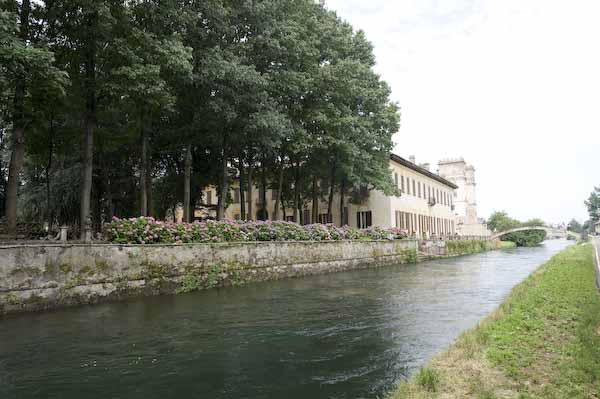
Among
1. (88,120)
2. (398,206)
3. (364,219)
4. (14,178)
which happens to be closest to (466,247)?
(398,206)

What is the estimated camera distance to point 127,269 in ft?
38.7

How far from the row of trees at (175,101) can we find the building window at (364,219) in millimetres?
4635

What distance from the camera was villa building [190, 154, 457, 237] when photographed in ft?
112

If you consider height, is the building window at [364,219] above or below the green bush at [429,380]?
above

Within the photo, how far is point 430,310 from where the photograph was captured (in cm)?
906

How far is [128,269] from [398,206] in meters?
26.2

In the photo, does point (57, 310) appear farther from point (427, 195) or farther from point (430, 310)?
point (427, 195)

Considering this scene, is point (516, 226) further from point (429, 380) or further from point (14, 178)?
point (429, 380)

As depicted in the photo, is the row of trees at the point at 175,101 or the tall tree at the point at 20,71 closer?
the tall tree at the point at 20,71

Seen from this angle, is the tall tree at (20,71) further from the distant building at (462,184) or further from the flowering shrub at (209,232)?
the distant building at (462,184)

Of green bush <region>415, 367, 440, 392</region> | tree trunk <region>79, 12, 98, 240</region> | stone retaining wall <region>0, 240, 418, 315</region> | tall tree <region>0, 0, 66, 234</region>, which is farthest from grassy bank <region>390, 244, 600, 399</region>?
tree trunk <region>79, 12, 98, 240</region>

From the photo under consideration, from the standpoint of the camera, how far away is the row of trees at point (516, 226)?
60.7m

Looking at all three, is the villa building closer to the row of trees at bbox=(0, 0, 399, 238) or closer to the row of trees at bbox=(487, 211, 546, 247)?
the row of trees at bbox=(0, 0, 399, 238)

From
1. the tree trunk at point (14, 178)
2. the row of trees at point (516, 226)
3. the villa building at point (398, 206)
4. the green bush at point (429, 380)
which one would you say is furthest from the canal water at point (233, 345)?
the row of trees at point (516, 226)
